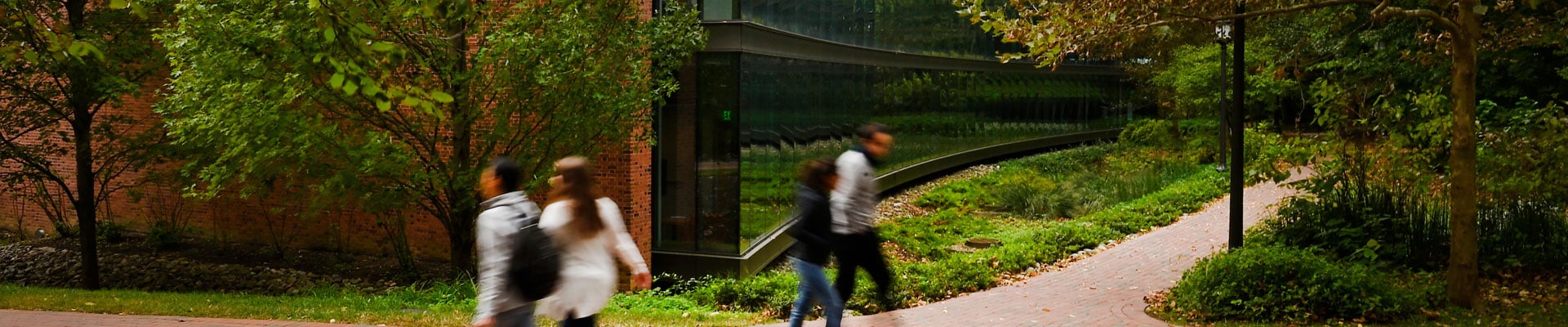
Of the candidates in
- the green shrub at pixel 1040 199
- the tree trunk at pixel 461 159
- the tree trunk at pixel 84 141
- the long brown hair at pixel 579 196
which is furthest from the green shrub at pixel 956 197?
→ the long brown hair at pixel 579 196

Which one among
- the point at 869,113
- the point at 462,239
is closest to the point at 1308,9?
the point at 462,239

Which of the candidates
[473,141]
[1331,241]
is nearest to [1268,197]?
[1331,241]

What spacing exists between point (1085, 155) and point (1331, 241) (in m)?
22.2

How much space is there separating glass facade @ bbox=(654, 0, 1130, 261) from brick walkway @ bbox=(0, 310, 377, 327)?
5651 mm

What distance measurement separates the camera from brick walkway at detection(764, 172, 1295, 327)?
9367 millimetres

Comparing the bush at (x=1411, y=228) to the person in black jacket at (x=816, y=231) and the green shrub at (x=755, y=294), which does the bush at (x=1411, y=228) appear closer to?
the green shrub at (x=755, y=294)

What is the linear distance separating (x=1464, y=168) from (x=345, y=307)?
918 cm

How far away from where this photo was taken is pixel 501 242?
5160 mm

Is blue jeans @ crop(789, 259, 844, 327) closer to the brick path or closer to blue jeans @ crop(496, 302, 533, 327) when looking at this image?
the brick path

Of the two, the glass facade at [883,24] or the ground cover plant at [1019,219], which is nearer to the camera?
the ground cover plant at [1019,219]

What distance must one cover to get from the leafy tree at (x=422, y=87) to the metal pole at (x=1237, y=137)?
530 centimetres

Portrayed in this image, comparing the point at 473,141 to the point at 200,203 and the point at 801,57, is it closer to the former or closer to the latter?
the point at 801,57

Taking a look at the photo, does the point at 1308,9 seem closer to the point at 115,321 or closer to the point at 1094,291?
the point at 1094,291

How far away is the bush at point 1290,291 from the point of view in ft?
30.0
